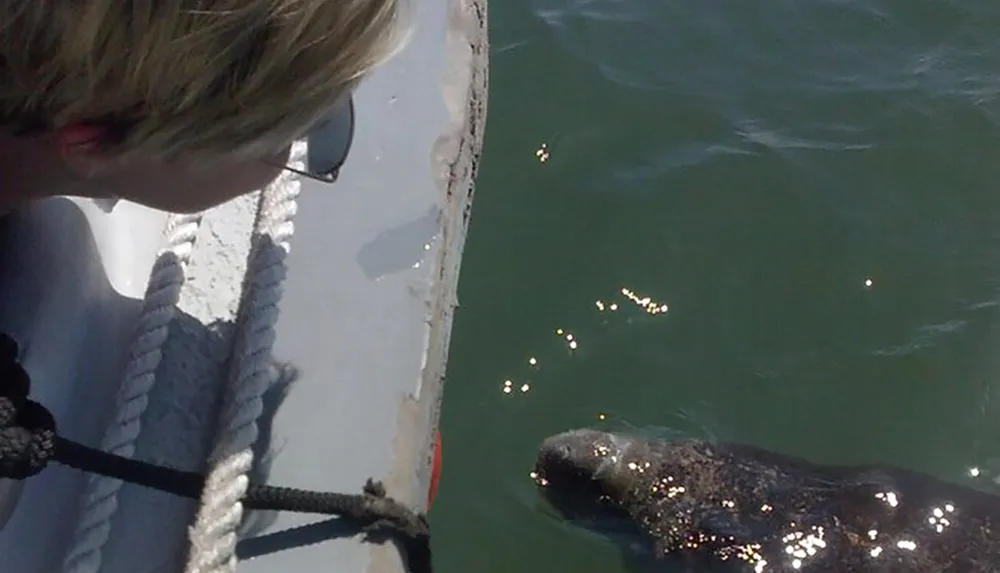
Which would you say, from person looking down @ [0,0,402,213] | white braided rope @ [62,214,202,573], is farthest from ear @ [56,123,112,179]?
white braided rope @ [62,214,202,573]

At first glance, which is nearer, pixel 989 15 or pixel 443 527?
pixel 443 527

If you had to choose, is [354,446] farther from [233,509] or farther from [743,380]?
[743,380]

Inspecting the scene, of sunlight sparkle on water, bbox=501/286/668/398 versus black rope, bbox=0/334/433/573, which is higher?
black rope, bbox=0/334/433/573

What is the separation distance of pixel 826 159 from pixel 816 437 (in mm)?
1642

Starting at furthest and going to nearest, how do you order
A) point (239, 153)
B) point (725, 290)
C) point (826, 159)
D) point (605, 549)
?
point (826, 159) → point (725, 290) → point (605, 549) → point (239, 153)

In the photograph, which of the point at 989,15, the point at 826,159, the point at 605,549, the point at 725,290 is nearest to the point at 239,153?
the point at 605,549

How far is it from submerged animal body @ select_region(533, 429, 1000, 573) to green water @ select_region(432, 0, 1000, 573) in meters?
0.29

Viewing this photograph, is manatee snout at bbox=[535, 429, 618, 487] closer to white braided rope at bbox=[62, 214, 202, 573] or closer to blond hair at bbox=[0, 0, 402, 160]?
white braided rope at bbox=[62, 214, 202, 573]

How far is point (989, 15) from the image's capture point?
691 cm

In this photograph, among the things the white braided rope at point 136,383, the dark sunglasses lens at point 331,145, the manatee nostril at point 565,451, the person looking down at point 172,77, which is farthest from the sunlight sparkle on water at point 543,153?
the person looking down at point 172,77

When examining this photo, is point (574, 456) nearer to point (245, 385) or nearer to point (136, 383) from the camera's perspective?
point (245, 385)

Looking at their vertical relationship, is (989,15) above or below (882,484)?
above

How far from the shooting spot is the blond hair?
61.1 inches

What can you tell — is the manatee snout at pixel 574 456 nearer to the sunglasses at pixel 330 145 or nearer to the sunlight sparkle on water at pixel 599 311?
the sunlight sparkle on water at pixel 599 311
